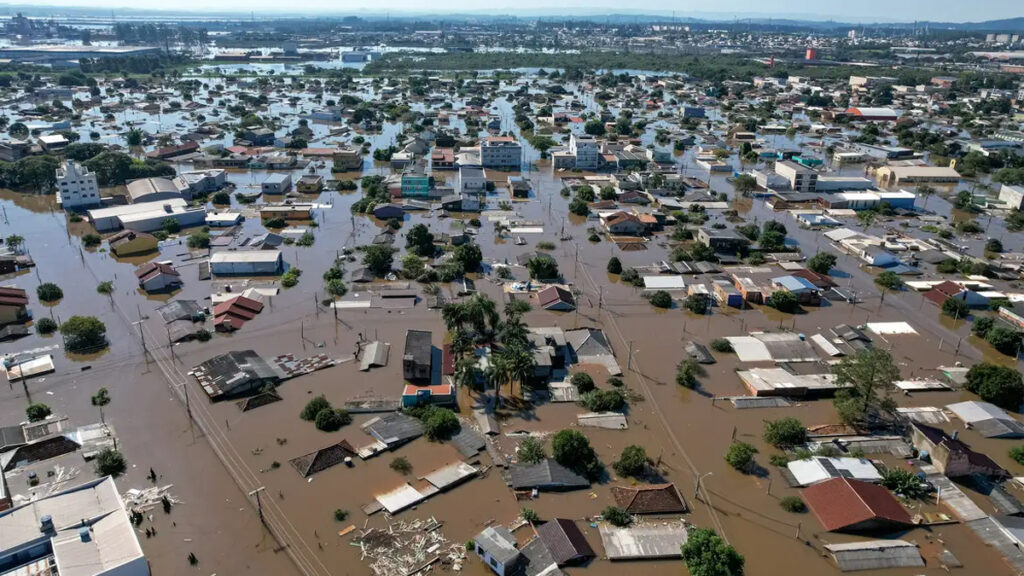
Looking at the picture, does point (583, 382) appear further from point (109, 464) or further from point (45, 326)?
point (45, 326)

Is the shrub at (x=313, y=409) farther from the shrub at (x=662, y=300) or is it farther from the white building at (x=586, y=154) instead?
the white building at (x=586, y=154)

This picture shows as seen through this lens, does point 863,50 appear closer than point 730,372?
No

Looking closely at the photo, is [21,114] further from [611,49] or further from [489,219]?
[611,49]

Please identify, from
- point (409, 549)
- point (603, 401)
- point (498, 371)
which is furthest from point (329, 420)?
point (603, 401)

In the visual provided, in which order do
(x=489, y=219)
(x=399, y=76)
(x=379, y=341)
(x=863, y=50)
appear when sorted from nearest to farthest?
(x=379, y=341) → (x=489, y=219) → (x=399, y=76) → (x=863, y=50)

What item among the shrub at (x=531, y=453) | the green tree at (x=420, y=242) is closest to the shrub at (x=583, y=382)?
the shrub at (x=531, y=453)

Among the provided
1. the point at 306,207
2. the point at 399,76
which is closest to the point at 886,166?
the point at 306,207
